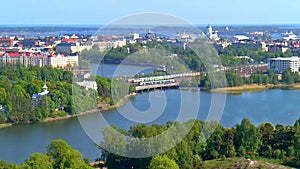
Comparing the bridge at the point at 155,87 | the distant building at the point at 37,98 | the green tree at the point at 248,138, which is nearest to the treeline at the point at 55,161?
the green tree at the point at 248,138

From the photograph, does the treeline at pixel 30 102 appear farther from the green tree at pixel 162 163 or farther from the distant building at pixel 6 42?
the distant building at pixel 6 42

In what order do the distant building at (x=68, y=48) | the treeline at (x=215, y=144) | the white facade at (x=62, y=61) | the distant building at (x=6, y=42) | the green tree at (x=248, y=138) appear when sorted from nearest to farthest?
the treeline at (x=215, y=144), the green tree at (x=248, y=138), the white facade at (x=62, y=61), the distant building at (x=68, y=48), the distant building at (x=6, y=42)

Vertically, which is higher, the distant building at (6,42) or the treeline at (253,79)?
the distant building at (6,42)

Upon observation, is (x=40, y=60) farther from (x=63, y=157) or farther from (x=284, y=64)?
(x=63, y=157)

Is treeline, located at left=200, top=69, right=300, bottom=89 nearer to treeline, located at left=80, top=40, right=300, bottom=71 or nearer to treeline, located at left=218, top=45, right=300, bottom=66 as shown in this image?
treeline, located at left=80, top=40, right=300, bottom=71

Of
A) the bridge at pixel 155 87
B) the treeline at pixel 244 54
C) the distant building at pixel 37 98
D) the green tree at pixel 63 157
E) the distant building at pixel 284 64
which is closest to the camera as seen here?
the green tree at pixel 63 157

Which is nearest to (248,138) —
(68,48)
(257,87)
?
(257,87)

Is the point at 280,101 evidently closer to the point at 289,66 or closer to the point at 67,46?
the point at 289,66

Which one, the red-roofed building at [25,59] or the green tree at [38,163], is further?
the red-roofed building at [25,59]
